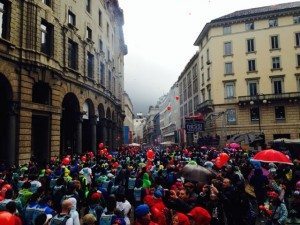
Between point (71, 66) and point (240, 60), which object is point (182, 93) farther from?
point (71, 66)

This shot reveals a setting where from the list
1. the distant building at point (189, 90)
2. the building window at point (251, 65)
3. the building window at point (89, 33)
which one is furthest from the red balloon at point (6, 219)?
the distant building at point (189, 90)

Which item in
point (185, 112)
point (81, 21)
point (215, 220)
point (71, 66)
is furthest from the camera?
A: point (185, 112)

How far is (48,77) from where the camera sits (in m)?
20.8

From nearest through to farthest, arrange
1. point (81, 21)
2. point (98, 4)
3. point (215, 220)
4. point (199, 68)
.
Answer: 1. point (215, 220)
2. point (81, 21)
3. point (98, 4)
4. point (199, 68)

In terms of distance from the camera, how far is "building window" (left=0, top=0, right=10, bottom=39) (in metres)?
17.8

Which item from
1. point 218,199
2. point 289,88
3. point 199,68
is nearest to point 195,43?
point 199,68

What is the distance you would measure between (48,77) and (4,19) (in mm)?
4446

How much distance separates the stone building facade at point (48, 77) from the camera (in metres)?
17.9

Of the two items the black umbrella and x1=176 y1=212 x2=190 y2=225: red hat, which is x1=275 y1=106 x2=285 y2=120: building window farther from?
x1=176 y1=212 x2=190 y2=225: red hat

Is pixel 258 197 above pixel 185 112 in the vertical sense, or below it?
below

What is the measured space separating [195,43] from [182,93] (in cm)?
2247

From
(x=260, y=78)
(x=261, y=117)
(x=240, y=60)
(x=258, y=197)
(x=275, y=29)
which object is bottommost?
(x=258, y=197)

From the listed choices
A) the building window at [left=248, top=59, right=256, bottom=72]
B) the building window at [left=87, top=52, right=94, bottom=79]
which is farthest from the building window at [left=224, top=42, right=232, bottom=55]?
the building window at [left=87, top=52, right=94, bottom=79]

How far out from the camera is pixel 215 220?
22.1 ft
